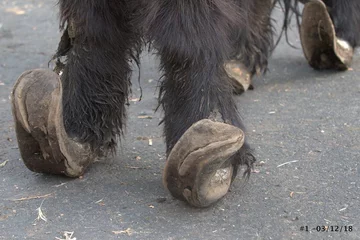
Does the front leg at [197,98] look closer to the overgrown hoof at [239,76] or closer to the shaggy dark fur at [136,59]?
the shaggy dark fur at [136,59]

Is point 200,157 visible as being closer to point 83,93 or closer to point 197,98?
point 197,98

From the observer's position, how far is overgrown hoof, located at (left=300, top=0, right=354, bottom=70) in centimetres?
374

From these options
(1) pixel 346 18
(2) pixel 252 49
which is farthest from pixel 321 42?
(2) pixel 252 49

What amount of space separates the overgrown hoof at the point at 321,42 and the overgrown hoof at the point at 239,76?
380 mm

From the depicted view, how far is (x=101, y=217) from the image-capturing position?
97.4 inches

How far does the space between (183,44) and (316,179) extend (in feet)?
2.59

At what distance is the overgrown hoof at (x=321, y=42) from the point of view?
12.3 feet

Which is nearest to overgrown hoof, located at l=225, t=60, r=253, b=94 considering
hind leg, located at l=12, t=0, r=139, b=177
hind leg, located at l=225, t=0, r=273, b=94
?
hind leg, located at l=225, t=0, r=273, b=94

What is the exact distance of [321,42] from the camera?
3.94 metres

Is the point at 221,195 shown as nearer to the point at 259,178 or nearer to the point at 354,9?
the point at 259,178

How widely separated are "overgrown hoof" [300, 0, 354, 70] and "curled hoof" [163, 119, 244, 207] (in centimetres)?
160

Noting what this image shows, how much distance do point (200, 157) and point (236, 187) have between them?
458 mm

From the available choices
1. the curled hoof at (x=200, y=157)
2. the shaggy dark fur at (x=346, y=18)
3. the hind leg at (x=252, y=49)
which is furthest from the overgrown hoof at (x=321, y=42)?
the curled hoof at (x=200, y=157)

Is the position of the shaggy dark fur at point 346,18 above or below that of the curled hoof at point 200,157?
below
